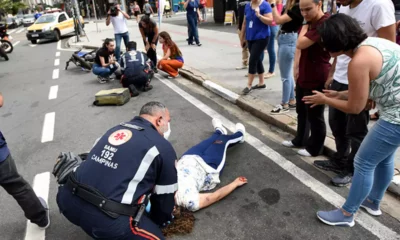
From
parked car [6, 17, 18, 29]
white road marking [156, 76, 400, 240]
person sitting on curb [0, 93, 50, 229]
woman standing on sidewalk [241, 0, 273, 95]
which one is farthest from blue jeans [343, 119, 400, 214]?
parked car [6, 17, 18, 29]

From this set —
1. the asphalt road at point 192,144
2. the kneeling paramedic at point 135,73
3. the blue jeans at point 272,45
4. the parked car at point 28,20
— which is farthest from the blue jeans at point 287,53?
the parked car at point 28,20

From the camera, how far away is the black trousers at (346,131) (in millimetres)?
Answer: 2586

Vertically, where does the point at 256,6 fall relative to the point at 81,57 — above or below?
above

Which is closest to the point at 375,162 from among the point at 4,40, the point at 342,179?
the point at 342,179

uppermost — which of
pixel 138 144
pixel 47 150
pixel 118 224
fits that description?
pixel 138 144

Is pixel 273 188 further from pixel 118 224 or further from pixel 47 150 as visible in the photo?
pixel 47 150

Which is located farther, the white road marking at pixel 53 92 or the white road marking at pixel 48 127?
the white road marking at pixel 53 92

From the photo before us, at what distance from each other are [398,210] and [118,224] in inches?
87.9

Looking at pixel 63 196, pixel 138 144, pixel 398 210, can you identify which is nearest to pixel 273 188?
pixel 398 210

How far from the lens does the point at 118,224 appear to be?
1866mm

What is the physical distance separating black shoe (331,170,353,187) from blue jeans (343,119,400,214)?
1.22ft

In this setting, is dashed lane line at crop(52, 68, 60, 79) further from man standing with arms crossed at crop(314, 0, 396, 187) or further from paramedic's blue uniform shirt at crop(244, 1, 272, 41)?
man standing with arms crossed at crop(314, 0, 396, 187)

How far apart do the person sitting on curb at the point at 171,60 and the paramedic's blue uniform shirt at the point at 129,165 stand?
5.37 metres

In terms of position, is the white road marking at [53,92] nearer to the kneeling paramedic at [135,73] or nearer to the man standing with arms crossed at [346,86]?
the kneeling paramedic at [135,73]
